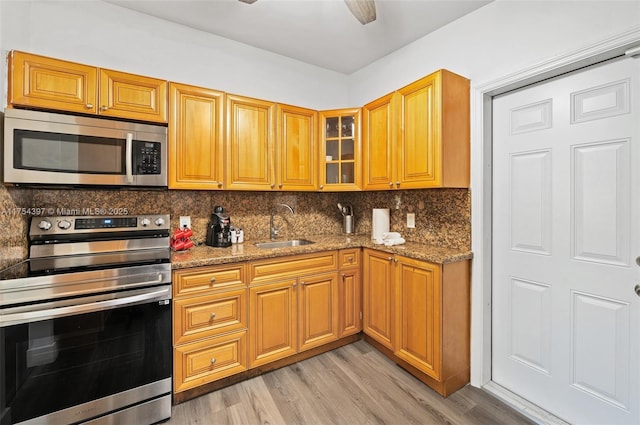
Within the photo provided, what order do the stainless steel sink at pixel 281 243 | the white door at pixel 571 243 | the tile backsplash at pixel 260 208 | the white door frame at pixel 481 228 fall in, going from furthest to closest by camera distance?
the stainless steel sink at pixel 281 243 → the white door frame at pixel 481 228 → the tile backsplash at pixel 260 208 → the white door at pixel 571 243

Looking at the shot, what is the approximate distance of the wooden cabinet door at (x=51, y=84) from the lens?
5.16 feet

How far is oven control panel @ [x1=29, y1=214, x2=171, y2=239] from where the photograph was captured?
5.56 feet

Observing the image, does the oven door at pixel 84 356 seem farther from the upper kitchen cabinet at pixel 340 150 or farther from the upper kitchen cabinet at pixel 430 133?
the upper kitchen cabinet at pixel 430 133

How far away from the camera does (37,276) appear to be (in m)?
1.40

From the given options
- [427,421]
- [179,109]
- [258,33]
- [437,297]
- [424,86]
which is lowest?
[427,421]

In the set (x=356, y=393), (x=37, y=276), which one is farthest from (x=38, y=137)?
(x=356, y=393)

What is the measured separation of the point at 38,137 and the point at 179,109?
80 cm

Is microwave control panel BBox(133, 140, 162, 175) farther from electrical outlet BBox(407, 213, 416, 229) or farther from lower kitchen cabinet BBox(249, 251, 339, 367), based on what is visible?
electrical outlet BBox(407, 213, 416, 229)

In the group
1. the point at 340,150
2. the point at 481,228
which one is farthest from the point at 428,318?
the point at 340,150

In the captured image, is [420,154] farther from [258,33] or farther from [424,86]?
[258,33]

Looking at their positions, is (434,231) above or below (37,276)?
above

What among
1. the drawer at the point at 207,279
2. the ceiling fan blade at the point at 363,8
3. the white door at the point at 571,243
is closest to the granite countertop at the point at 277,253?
the drawer at the point at 207,279

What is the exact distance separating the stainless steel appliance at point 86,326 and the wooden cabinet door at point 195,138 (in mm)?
495

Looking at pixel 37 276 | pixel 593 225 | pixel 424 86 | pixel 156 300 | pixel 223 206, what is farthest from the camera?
pixel 223 206
